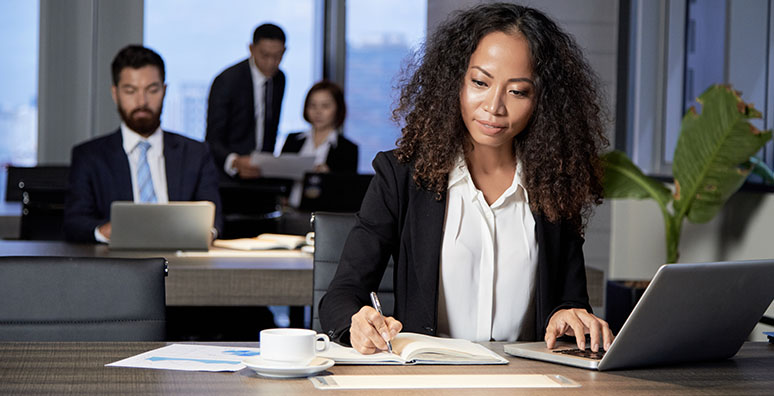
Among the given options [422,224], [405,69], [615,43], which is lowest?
[422,224]

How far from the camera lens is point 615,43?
5.16 meters

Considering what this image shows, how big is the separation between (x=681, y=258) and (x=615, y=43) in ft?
4.99

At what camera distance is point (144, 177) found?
3.42 metres

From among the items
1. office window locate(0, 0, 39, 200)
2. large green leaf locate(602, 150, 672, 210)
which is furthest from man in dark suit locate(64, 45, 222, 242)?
office window locate(0, 0, 39, 200)

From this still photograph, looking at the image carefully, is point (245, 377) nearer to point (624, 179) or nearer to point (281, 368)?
point (281, 368)

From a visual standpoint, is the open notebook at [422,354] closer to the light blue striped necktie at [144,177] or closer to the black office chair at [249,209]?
the light blue striped necktie at [144,177]

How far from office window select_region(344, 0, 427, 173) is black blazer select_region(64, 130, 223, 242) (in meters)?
3.55

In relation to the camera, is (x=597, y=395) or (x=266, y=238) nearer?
(x=597, y=395)

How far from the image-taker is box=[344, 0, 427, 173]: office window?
6988 mm

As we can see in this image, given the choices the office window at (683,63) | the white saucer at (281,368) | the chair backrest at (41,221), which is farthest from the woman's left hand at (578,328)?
the chair backrest at (41,221)

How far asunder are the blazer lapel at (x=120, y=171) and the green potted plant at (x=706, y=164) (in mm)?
1739

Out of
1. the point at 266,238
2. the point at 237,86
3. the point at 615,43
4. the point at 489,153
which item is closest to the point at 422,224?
the point at 489,153

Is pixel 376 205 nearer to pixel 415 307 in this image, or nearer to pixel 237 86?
pixel 415 307

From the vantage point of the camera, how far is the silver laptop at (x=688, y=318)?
50.2 inches
